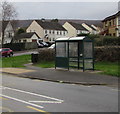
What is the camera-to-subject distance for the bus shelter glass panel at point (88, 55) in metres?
16.9

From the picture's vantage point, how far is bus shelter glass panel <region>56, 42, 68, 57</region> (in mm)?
17906

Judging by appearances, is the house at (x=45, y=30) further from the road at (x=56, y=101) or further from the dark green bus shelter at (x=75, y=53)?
the road at (x=56, y=101)

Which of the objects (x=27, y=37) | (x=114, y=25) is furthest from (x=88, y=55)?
(x=27, y=37)

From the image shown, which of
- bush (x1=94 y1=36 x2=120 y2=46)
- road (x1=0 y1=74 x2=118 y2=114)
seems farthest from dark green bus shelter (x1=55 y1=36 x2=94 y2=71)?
bush (x1=94 y1=36 x2=120 y2=46)

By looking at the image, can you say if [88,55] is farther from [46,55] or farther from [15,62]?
[15,62]

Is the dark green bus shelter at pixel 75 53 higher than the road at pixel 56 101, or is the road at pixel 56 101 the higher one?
the dark green bus shelter at pixel 75 53

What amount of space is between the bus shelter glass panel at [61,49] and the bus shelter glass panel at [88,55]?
1.61m

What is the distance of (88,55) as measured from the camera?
17.1 m

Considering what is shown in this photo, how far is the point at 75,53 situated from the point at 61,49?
118cm

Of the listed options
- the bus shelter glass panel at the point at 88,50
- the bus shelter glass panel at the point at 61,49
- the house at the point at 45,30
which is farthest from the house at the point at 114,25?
the house at the point at 45,30

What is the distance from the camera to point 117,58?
20953 mm

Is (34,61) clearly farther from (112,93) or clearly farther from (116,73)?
(112,93)

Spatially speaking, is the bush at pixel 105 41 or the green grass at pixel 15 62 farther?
the bush at pixel 105 41

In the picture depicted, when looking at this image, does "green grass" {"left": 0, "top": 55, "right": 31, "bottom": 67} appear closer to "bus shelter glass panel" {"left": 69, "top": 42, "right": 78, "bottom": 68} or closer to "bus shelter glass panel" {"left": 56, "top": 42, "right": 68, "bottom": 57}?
"bus shelter glass panel" {"left": 56, "top": 42, "right": 68, "bottom": 57}
